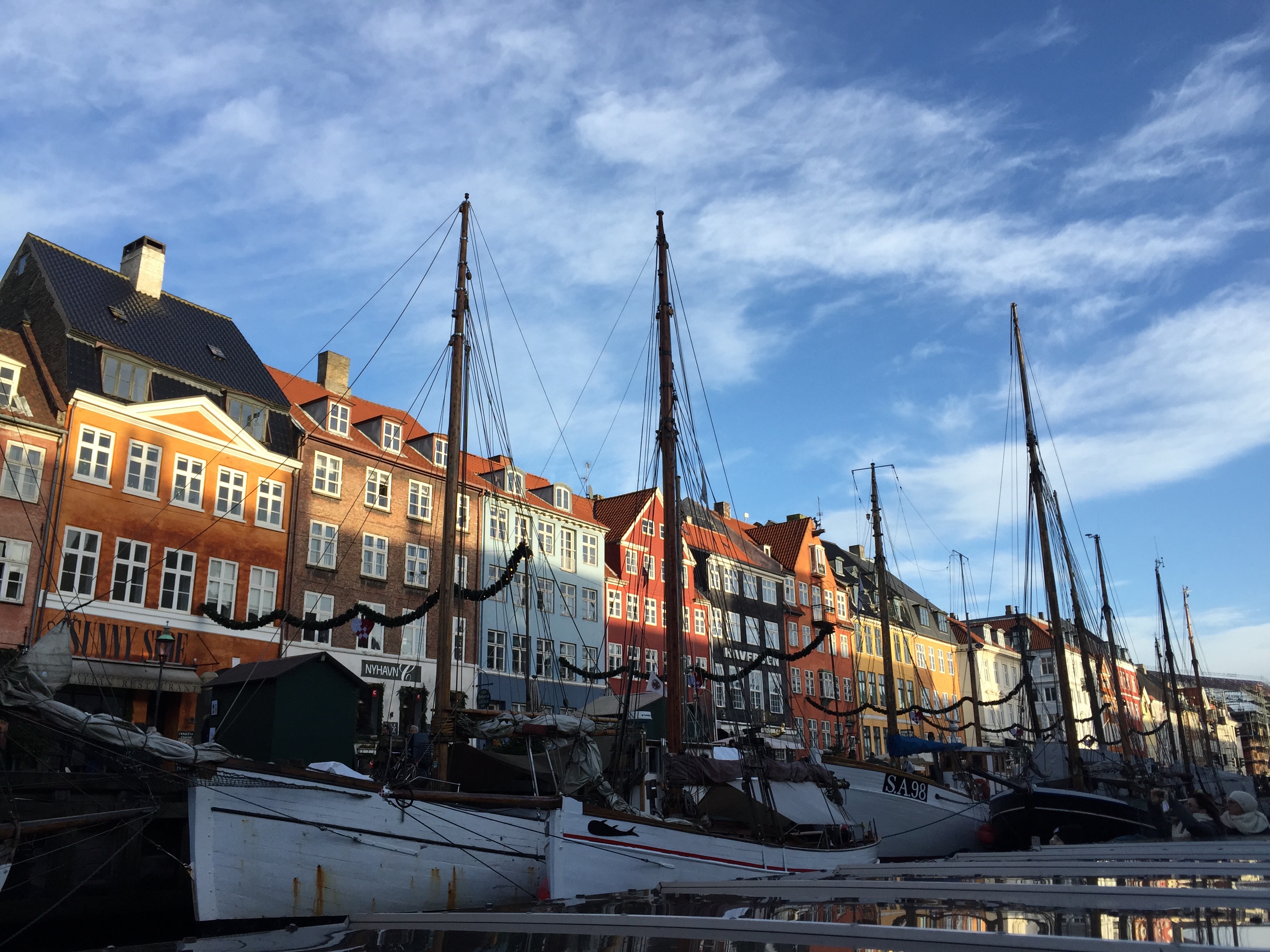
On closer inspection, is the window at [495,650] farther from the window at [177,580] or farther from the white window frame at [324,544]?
the window at [177,580]

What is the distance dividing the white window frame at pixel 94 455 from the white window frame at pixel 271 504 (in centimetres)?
487

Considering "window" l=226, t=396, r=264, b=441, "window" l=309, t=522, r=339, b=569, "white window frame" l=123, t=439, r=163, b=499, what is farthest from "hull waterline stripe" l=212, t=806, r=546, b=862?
"window" l=226, t=396, r=264, b=441

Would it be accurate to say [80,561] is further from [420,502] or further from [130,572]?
[420,502]

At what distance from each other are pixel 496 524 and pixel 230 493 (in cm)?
1198

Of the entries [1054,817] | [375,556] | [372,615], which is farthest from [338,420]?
[1054,817]

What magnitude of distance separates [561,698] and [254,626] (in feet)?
73.5

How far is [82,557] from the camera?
28625 mm

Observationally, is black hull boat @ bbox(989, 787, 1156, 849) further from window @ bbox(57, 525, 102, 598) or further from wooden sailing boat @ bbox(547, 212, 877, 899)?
window @ bbox(57, 525, 102, 598)

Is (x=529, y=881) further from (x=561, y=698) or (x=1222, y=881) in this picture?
(x=561, y=698)

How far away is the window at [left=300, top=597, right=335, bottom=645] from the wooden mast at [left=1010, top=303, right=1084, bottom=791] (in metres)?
24.6

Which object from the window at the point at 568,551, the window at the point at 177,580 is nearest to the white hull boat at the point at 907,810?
the window at the point at 177,580

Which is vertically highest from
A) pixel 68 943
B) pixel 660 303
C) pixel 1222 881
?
pixel 660 303

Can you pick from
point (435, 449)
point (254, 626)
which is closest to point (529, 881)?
point (254, 626)

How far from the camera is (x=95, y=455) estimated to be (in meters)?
29.5
